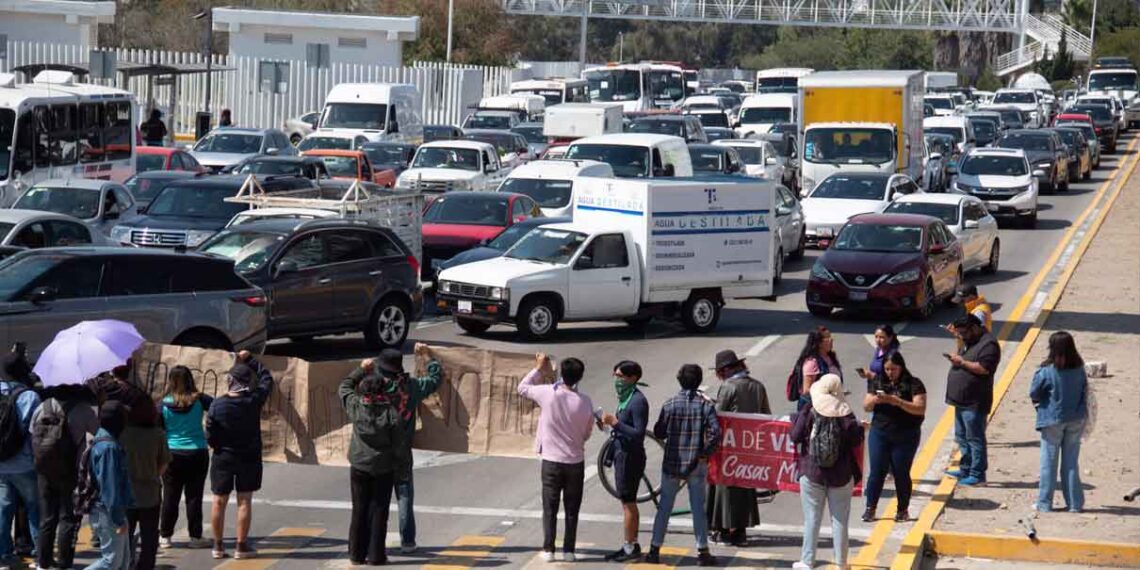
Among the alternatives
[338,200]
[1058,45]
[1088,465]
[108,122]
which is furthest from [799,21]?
[1088,465]

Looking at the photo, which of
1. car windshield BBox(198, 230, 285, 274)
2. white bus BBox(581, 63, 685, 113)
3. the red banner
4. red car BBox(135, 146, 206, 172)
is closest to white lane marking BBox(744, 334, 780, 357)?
car windshield BBox(198, 230, 285, 274)

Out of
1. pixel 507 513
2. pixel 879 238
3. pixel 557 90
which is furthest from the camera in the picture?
pixel 557 90

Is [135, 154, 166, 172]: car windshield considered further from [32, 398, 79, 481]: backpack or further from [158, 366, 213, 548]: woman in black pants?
[32, 398, 79, 481]: backpack

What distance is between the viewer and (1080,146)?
5312 centimetres

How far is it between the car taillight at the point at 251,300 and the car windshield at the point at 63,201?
8874mm

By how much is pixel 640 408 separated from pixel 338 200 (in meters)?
13.2

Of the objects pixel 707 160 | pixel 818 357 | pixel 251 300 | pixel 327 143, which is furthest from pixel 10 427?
pixel 327 143

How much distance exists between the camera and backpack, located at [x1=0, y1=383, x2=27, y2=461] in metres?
11.5

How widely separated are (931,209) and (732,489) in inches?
745

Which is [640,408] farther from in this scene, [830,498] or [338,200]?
[338,200]

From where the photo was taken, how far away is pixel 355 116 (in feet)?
149

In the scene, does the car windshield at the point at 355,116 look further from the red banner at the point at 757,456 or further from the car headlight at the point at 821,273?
the red banner at the point at 757,456

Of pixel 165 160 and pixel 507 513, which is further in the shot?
pixel 165 160

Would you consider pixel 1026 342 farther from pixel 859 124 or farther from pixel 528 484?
pixel 859 124
